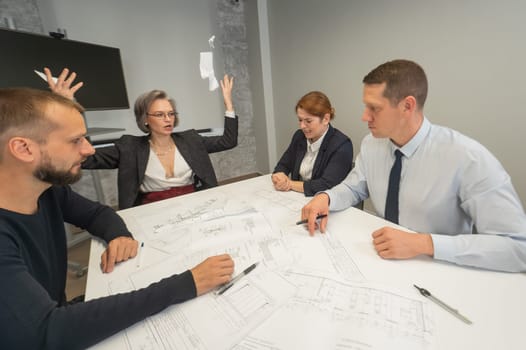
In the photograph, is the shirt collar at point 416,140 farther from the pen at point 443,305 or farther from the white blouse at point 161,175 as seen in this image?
the white blouse at point 161,175

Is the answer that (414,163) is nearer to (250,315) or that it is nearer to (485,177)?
(485,177)

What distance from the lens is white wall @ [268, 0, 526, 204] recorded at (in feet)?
5.27

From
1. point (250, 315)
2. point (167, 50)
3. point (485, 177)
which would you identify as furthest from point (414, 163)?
point (167, 50)

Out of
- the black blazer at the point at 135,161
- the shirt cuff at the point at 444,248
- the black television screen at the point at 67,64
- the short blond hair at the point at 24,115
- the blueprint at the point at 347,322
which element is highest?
the black television screen at the point at 67,64

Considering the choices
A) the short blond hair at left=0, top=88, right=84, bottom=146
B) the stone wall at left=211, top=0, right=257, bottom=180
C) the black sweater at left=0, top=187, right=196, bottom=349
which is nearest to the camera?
the black sweater at left=0, top=187, right=196, bottom=349

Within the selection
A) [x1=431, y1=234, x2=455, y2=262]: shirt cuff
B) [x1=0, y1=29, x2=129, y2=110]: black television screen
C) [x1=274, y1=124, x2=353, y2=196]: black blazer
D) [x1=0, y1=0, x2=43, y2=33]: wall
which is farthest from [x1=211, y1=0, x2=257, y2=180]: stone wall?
[x1=431, y1=234, x2=455, y2=262]: shirt cuff

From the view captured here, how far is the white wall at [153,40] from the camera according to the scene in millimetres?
2785

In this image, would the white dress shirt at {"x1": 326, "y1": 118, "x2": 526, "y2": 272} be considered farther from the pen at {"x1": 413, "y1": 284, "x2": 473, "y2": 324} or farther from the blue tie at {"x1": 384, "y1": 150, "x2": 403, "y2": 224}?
the pen at {"x1": 413, "y1": 284, "x2": 473, "y2": 324}

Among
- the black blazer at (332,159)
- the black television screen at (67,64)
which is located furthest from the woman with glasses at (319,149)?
the black television screen at (67,64)

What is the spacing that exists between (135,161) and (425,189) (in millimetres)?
1600

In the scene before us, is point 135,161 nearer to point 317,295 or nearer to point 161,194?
point 161,194

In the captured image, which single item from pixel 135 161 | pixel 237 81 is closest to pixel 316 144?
pixel 135 161

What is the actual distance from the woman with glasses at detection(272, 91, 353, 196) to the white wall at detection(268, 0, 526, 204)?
0.91 metres

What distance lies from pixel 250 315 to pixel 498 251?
2.31 ft
